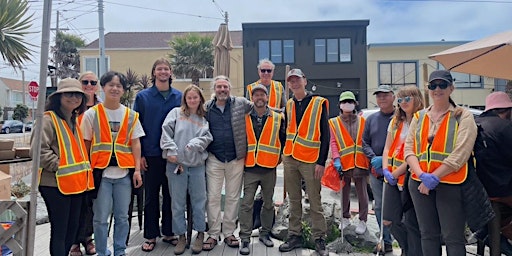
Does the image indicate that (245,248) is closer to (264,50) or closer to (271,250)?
(271,250)

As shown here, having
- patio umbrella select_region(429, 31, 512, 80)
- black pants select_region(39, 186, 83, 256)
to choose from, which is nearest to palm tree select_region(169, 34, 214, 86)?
patio umbrella select_region(429, 31, 512, 80)

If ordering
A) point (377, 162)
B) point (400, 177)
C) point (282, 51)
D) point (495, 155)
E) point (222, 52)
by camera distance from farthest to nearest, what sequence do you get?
point (282, 51) < point (222, 52) < point (377, 162) < point (400, 177) < point (495, 155)

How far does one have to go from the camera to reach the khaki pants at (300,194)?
4461 mm

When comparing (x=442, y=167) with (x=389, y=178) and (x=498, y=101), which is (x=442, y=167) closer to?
(x=389, y=178)

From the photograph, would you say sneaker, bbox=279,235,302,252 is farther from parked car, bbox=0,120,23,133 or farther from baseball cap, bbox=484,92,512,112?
parked car, bbox=0,120,23,133

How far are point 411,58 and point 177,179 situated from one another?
2569 cm

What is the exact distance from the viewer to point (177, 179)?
445cm

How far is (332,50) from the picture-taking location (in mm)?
26828

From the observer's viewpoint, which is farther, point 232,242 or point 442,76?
point 232,242

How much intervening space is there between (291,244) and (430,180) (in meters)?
1.89

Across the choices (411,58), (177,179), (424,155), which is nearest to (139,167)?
(177,179)

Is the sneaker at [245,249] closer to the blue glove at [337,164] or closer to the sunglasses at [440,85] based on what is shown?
the blue glove at [337,164]

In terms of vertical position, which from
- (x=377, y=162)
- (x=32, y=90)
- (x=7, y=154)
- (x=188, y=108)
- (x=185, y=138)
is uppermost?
(x=32, y=90)

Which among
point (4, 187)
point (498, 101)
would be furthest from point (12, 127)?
point (498, 101)
